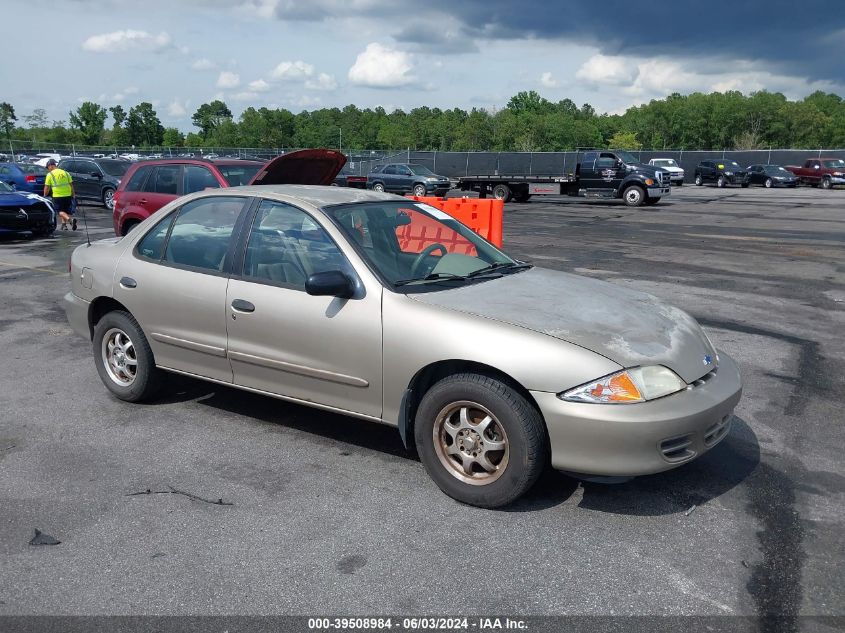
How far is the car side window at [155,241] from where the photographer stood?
5.09 m

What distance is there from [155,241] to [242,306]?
1.12m

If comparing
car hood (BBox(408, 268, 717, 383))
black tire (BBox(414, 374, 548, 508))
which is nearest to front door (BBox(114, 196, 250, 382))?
car hood (BBox(408, 268, 717, 383))

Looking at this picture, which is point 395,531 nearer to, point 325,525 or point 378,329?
point 325,525

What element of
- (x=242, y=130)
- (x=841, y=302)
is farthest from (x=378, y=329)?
(x=242, y=130)

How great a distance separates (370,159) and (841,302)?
152ft

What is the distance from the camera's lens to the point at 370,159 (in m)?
53.4

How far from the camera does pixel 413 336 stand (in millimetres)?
3846

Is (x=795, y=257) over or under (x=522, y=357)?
under

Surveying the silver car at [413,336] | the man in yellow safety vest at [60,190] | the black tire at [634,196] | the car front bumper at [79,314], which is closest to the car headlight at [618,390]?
the silver car at [413,336]

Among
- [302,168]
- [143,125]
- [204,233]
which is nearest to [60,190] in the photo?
[302,168]

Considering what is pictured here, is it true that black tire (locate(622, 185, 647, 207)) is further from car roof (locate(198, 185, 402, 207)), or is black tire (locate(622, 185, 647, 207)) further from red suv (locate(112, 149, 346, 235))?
car roof (locate(198, 185, 402, 207))

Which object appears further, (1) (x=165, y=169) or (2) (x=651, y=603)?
(1) (x=165, y=169)

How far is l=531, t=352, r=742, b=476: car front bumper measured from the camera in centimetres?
Result: 340

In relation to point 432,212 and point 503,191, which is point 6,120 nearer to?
point 503,191
